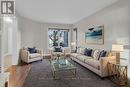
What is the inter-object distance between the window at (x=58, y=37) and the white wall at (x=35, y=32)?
13.7 inches

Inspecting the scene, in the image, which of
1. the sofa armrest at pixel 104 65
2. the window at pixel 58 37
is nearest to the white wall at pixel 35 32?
the window at pixel 58 37

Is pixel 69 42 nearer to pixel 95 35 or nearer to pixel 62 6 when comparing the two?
pixel 95 35

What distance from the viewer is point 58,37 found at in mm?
9945

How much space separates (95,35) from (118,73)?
2.56 meters

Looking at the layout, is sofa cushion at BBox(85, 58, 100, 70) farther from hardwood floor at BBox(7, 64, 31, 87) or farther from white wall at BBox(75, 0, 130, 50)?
hardwood floor at BBox(7, 64, 31, 87)

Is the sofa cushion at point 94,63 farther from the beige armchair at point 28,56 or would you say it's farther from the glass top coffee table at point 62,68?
the beige armchair at point 28,56

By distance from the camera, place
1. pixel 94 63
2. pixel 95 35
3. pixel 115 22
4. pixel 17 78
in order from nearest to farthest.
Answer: pixel 17 78 < pixel 94 63 < pixel 115 22 < pixel 95 35

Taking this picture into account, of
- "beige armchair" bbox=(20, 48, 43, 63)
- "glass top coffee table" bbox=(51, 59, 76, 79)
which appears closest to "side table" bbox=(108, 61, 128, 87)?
"glass top coffee table" bbox=(51, 59, 76, 79)

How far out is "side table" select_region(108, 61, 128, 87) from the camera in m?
3.61

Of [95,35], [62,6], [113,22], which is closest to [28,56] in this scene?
[62,6]

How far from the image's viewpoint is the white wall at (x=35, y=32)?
769cm

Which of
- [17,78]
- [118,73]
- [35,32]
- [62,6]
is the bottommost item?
[17,78]

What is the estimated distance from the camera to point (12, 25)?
611 centimetres

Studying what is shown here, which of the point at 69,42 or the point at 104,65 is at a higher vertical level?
the point at 69,42
